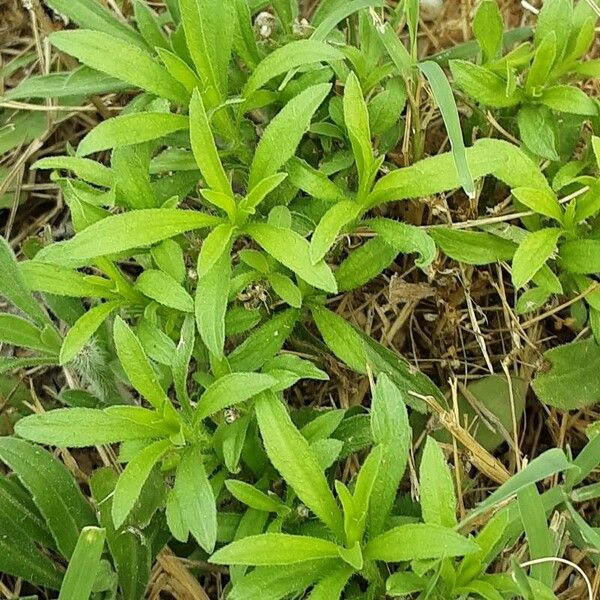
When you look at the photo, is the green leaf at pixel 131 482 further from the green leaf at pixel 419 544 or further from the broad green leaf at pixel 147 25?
the broad green leaf at pixel 147 25

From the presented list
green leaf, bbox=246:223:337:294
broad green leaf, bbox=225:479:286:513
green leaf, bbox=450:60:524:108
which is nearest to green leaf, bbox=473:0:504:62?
green leaf, bbox=450:60:524:108

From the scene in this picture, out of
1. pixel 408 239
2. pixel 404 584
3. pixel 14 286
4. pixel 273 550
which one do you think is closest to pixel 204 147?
pixel 408 239

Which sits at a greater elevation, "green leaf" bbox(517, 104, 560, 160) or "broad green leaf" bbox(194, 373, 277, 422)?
"green leaf" bbox(517, 104, 560, 160)

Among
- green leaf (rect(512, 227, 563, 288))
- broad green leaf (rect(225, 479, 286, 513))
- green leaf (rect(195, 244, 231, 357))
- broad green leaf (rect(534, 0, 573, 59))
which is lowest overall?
broad green leaf (rect(225, 479, 286, 513))

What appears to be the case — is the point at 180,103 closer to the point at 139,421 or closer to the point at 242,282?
the point at 242,282

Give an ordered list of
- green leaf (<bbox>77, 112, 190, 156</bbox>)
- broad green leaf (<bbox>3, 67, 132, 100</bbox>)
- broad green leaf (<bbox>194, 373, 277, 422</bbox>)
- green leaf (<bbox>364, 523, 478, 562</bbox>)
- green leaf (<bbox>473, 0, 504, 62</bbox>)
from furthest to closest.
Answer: broad green leaf (<bbox>3, 67, 132, 100</bbox>) → green leaf (<bbox>473, 0, 504, 62</bbox>) → green leaf (<bbox>77, 112, 190, 156</bbox>) → broad green leaf (<bbox>194, 373, 277, 422</bbox>) → green leaf (<bbox>364, 523, 478, 562</bbox>)

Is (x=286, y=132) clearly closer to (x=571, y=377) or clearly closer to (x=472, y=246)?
(x=472, y=246)

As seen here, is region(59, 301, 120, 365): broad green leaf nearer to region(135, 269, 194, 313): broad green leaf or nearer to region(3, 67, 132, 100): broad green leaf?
region(135, 269, 194, 313): broad green leaf
